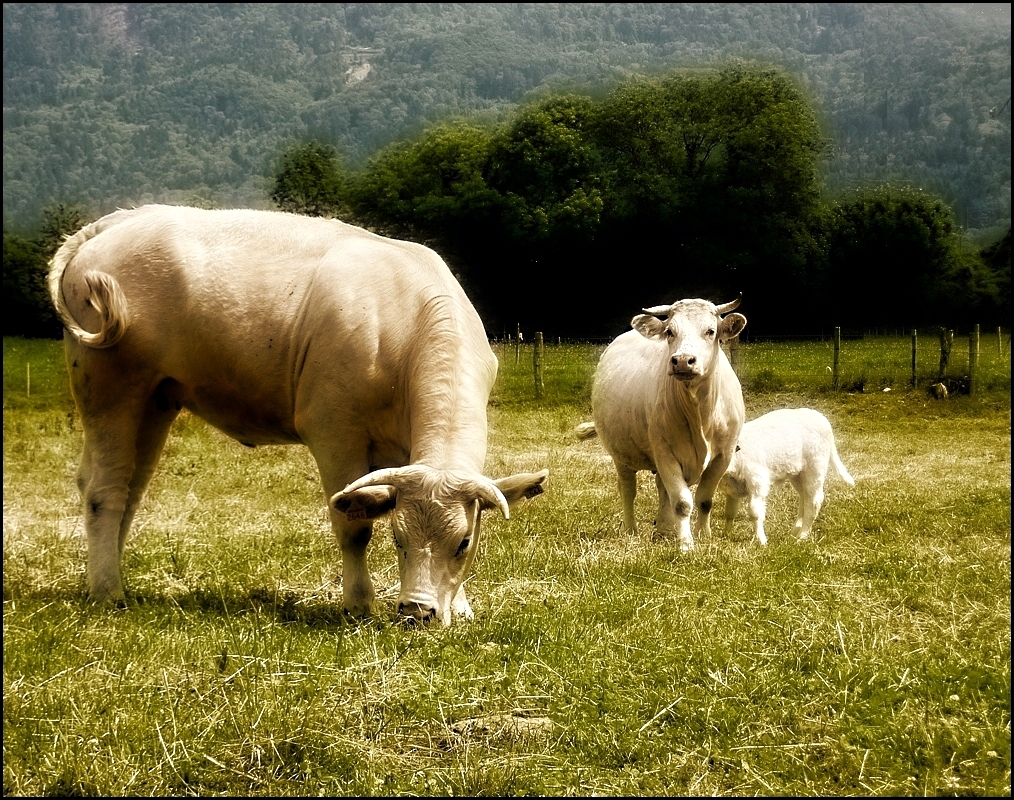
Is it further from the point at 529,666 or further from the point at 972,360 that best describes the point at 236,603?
the point at 972,360

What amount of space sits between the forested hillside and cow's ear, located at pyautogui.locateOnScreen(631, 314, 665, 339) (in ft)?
13.7

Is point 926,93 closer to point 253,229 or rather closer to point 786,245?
point 786,245

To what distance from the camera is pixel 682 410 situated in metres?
9.13

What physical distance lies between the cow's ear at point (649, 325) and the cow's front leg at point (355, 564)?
12.5 feet

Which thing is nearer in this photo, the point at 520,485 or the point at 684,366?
the point at 520,485

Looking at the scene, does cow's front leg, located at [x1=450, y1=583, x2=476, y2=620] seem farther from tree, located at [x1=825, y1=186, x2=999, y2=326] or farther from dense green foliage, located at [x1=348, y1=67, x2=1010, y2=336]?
tree, located at [x1=825, y1=186, x2=999, y2=326]

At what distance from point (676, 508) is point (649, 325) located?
1.70m

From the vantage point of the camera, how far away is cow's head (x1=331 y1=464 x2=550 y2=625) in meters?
5.46

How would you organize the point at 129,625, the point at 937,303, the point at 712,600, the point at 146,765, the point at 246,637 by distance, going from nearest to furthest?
1. the point at 146,765
2. the point at 246,637
3. the point at 129,625
4. the point at 712,600
5. the point at 937,303

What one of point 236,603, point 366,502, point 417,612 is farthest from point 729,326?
point 236,603

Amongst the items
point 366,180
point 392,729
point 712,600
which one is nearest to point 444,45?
point 366,180

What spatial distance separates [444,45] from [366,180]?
8.20m

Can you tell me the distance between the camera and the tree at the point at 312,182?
1059 inches

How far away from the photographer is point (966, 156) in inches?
1142
